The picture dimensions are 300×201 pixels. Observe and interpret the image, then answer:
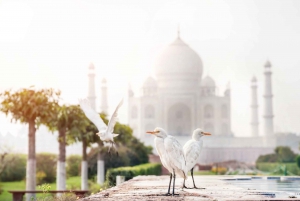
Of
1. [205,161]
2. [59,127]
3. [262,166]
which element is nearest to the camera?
[59,127]

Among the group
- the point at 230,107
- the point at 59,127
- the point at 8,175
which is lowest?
the point at 8,175

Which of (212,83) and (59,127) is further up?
(212,83)

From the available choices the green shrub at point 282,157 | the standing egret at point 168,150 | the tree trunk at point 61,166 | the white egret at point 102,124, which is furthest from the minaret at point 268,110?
the standing egret at point 168,150

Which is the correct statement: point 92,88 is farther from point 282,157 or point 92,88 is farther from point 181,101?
point 282,157

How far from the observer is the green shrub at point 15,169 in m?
21.3

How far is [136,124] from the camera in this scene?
44000 millimetres

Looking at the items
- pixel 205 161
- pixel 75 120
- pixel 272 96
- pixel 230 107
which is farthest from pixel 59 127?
pixel 230 107

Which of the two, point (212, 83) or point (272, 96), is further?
point (212, 83)

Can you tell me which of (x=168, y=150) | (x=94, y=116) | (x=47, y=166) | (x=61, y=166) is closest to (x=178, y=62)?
(x=47, y=166)

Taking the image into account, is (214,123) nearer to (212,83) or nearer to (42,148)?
(212,83)

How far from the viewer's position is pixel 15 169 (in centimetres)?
2167

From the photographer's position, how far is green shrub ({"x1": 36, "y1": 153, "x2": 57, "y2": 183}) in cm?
2163

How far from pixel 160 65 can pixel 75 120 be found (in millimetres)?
28642

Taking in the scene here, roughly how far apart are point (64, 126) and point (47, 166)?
7.25m
